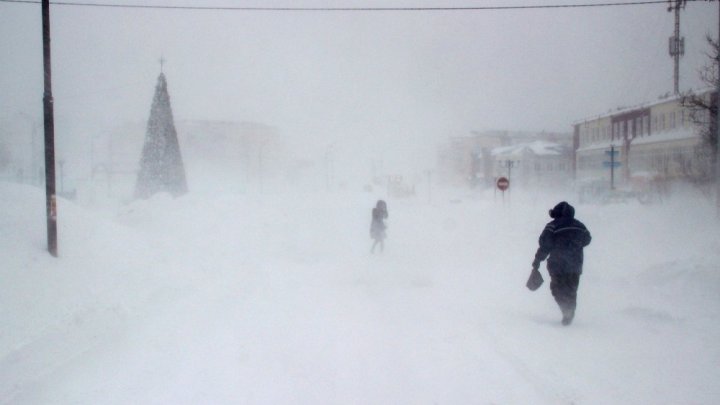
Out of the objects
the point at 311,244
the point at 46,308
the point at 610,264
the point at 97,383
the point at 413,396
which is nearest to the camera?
the point at 413,396

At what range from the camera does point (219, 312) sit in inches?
360

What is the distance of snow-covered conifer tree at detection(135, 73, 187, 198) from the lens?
2481 centimetres

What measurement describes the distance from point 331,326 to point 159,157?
19554mm

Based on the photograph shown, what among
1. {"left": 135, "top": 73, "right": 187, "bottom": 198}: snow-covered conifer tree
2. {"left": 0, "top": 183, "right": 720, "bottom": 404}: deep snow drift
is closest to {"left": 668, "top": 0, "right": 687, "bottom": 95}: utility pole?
{"left": 0, "top": 183, "right": 720, "bottom": 404}: deep snow drift

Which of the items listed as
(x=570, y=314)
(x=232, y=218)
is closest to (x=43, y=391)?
(x=570, y=314)

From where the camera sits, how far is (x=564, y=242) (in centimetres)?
772

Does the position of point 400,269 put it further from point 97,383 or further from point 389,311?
point 97,383

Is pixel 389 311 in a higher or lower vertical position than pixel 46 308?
lower

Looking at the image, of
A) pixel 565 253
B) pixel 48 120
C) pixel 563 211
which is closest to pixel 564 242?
pixel 565 253

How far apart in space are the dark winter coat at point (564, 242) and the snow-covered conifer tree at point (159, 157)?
20.6 m

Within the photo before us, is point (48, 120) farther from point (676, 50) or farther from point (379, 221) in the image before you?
point (676, 50)

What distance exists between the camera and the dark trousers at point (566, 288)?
764 centimetres

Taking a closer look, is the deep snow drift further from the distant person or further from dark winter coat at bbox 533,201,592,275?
the distant person

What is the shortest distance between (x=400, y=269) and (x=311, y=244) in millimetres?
7647
